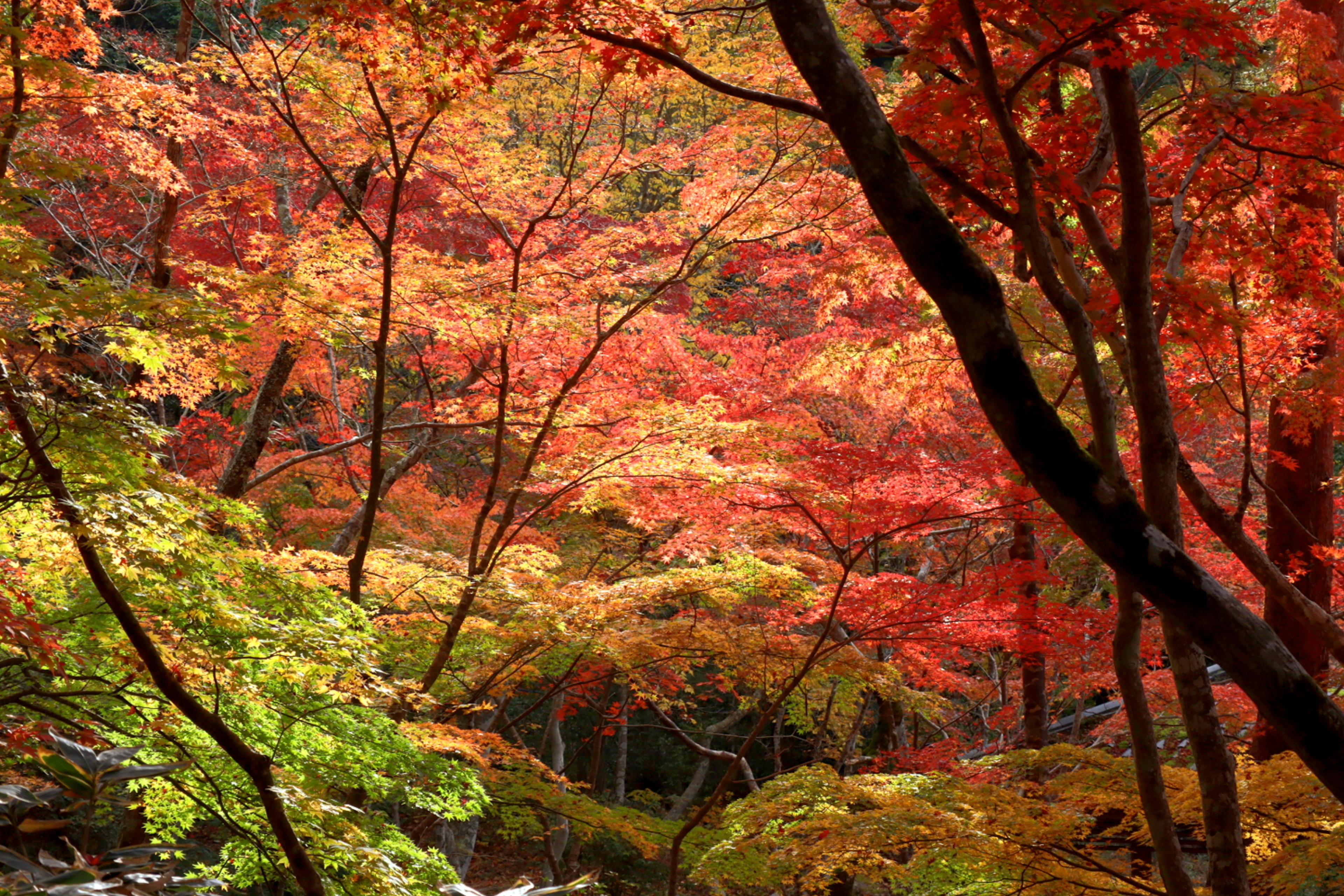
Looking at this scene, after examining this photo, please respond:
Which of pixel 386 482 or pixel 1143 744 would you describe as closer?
pixel 1143 744

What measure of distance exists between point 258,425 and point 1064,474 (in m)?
7.65

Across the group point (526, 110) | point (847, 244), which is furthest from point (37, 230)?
point (847, 244)

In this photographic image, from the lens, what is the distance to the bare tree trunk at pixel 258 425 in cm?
814

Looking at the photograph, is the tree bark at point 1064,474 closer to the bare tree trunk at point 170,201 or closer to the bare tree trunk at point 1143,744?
the bare tree trunk at point 1143,744

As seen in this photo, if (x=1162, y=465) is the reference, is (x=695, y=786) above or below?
below

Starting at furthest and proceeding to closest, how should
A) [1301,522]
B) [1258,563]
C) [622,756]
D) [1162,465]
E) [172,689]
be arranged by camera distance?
[622,756]
[1301,522]
[1258,563]
[1162,465]
[172,689]

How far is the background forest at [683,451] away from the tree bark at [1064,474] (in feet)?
0.03

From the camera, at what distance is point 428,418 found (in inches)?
427

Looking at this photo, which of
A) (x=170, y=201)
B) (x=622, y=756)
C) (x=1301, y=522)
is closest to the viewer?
(x=1301, y=522)

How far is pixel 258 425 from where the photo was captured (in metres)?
8.21

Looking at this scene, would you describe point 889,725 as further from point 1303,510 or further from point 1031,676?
point 1303,510

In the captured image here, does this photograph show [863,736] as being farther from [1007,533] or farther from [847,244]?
[847,244]

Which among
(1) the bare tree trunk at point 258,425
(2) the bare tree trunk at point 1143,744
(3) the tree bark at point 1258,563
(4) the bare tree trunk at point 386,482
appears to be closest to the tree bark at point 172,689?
(2) the bare tree trunk at point 1143,744

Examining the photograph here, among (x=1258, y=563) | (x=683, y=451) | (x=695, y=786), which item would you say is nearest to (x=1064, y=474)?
(x=1258, y=563)
